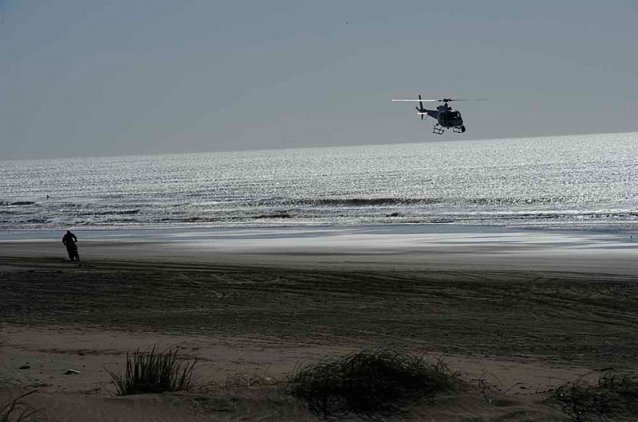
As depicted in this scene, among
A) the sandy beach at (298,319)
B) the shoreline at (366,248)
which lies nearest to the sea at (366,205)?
the shoreline at (366,248)

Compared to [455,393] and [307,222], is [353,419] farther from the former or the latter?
[307,222]

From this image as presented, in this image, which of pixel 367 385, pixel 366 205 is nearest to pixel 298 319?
pixel 367 385

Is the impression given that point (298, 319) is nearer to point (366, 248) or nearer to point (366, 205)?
point (366, 248)

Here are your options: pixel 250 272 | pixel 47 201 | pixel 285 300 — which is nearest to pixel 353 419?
pixel 285 300

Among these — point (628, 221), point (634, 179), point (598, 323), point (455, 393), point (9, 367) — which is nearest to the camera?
point (455, 393)

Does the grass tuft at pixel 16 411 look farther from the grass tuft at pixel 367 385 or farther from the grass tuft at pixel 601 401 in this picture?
the grass tuft at pixel 601 401

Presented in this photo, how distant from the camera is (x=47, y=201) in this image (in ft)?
315

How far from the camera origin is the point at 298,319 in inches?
594

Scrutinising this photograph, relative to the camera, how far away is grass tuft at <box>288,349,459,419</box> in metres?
7.43

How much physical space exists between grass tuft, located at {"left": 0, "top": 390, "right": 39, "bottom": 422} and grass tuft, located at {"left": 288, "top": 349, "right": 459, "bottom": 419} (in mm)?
2172

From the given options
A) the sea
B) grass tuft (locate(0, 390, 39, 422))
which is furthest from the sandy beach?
the sea

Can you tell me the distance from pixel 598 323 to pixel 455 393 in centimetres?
748

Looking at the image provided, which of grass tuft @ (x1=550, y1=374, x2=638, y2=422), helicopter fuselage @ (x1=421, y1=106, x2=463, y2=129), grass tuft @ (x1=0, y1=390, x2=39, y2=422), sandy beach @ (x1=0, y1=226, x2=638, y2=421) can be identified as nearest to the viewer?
grass tuft @ (x1=0, y1=390, x2=39, y2=422)

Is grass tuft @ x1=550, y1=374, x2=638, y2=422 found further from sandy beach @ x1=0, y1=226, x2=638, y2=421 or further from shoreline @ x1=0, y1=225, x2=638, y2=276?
shoreline @ x1=0, y1=225, x2=638, y2=276
